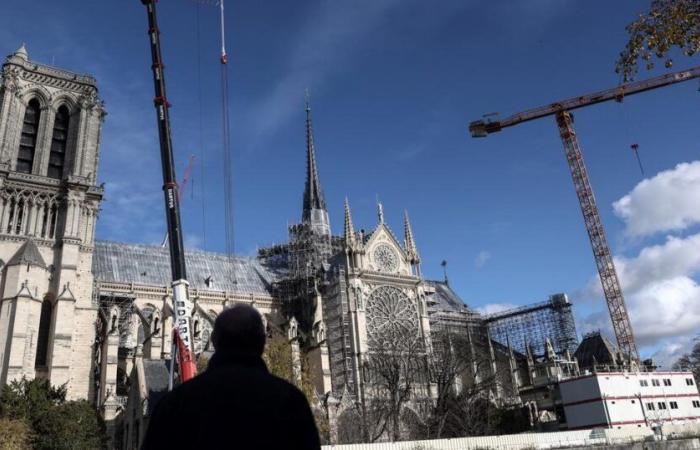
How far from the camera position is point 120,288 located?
46969 mm

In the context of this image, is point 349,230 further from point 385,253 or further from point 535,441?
A: point 535,441

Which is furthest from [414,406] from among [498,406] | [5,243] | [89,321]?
[5,243]

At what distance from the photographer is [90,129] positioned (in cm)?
4284

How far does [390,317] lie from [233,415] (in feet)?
161

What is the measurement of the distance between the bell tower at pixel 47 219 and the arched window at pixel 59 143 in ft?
0.22

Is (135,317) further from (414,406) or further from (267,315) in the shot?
(414,406)

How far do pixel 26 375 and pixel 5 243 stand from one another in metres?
8.92

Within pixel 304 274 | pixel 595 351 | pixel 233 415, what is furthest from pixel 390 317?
pixel 233 415

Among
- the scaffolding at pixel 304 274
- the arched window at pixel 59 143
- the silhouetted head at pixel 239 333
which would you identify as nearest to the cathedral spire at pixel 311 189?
the scaffolding at pixel 304 274

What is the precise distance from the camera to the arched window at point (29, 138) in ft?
136

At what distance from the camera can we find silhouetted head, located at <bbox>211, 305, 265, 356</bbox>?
307 centimetres

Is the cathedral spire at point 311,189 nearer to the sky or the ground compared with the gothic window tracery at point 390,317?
nearer to the sky

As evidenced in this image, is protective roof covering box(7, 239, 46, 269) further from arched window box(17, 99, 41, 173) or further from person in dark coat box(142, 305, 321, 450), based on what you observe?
person in dark coat box(142, 305, 321, 450)

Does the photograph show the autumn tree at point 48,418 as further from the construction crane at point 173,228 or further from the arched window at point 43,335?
the construction crane at point 173,228
